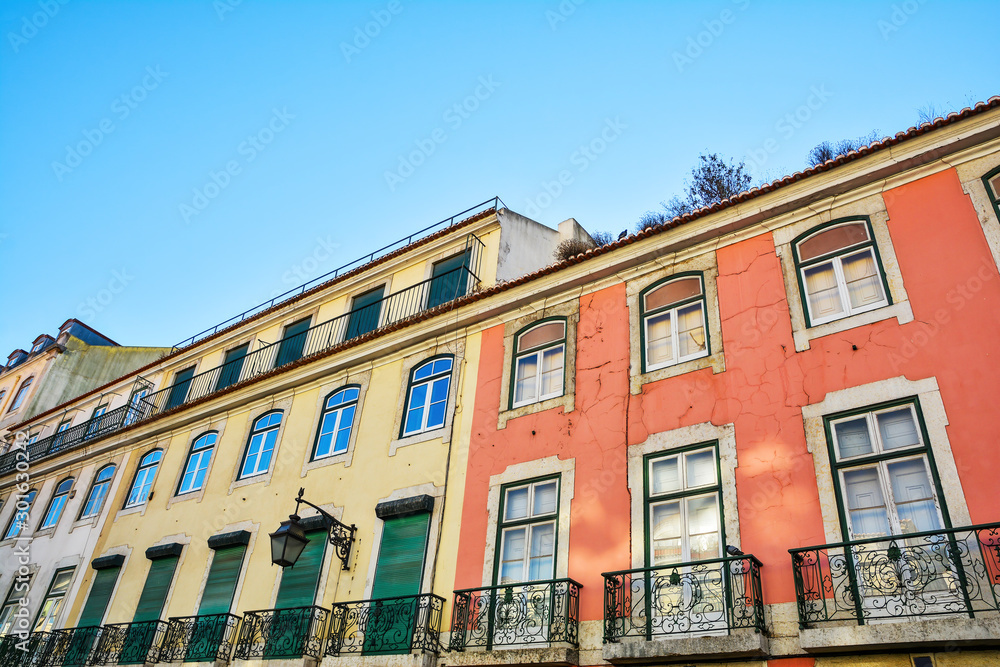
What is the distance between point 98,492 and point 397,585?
10431mm

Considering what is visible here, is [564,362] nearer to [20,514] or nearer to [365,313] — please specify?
[365,313]

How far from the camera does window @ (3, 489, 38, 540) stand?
18.9 m

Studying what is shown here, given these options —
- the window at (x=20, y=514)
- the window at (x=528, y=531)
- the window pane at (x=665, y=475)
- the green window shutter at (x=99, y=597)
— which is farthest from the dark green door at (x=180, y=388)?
the window pane at (x=665, y=475)

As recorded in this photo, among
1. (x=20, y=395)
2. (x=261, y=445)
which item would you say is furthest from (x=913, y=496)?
(x=20, y=395)

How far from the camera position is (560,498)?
9.69m

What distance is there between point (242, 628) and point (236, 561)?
1.46 meters

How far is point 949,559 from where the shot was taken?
6645 millimetres

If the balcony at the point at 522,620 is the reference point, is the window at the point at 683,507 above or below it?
above

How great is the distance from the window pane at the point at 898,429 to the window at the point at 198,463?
12.4 meters

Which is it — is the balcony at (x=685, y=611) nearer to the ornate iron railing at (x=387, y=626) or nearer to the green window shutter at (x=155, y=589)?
the ornate iron railing at (x=387, y=626)

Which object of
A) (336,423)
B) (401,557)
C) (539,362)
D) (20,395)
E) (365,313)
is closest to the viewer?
(401,557)

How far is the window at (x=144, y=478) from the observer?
16.2m

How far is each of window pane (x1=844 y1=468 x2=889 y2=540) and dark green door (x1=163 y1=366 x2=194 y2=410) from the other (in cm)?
1605

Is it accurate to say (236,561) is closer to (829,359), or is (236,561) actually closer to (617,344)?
(617,344)
